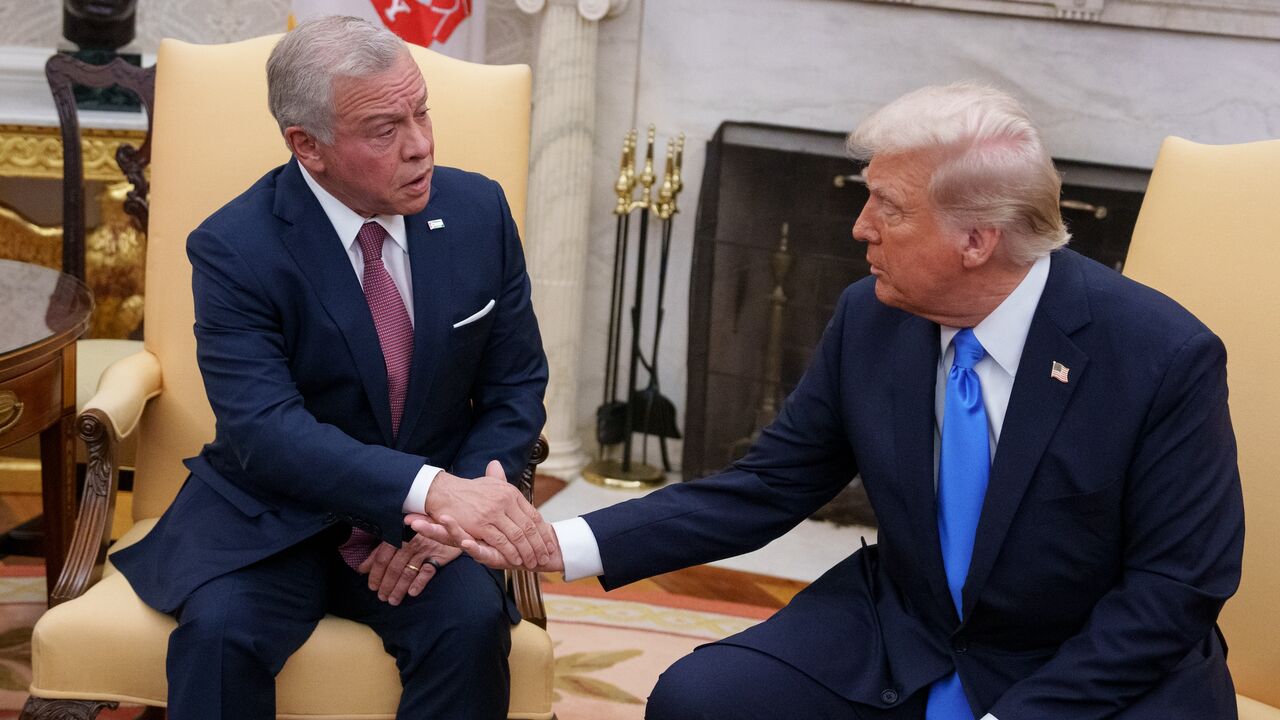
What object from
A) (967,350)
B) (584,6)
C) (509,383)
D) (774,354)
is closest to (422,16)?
(584,6)

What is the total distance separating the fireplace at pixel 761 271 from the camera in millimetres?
4105

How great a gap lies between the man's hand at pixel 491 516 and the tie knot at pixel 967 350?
2.23ft

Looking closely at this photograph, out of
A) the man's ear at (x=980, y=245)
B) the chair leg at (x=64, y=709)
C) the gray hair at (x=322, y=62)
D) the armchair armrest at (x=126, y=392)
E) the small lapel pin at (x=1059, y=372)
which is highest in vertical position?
the gray hair at (x=322, y=62)

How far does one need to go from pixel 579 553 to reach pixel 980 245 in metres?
0.76

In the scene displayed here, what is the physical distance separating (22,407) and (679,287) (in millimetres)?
2469

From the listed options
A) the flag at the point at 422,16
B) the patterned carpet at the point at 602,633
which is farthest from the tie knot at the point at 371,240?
the flag at the point at 422,16

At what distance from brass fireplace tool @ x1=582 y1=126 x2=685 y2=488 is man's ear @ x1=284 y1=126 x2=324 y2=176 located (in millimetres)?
2140

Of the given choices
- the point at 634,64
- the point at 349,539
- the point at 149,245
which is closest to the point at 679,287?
the point at 634,64

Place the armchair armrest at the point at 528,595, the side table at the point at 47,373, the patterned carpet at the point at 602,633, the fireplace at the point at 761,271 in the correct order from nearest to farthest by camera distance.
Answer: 1. the armchair armrest at the point at 528,595
2. the side table at the point at 47,373
3. the patterned carpet at the point at 602,633
4. the fireplace at the point at 761,271

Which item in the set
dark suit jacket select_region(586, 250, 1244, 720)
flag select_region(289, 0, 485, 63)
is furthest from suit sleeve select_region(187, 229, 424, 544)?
flag select_region(289, 0, 485, 63)

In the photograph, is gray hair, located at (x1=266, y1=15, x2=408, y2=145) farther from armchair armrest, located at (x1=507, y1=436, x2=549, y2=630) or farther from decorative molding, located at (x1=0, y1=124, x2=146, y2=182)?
decorative molding, located at (x1=0, y1=124, x2=146, y2=182)

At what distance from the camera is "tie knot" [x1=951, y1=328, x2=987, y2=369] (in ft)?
6.12

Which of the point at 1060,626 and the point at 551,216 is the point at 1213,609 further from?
the point at 551,216

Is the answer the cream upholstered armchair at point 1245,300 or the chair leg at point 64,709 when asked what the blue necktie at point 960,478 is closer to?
the cream upholstered armchair at point 1245,300
